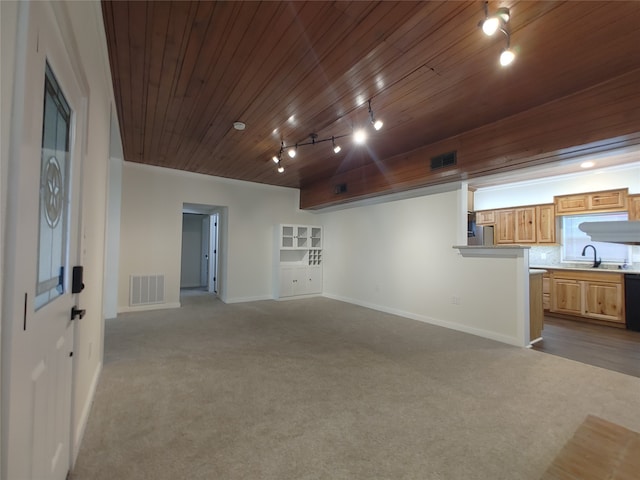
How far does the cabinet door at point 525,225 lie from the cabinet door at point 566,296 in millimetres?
957

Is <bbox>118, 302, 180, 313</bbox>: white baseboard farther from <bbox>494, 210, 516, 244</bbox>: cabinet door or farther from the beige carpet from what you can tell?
<bbox>494, 210, 516, 244</bbox>: cabinet door

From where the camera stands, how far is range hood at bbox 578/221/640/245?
2.28 feet

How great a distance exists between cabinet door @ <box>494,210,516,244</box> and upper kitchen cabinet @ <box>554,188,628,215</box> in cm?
78

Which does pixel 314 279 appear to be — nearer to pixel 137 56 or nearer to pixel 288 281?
pixel 288 281

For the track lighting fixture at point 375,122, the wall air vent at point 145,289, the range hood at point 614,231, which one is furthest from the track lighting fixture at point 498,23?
the wall air vent at point 145,289

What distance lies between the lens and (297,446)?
1.83 metres

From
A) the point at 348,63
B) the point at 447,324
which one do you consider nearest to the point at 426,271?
the point at 447,324

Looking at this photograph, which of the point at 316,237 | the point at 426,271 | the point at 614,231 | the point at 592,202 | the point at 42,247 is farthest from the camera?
the point at 316,237

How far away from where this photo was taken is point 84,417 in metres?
1.99

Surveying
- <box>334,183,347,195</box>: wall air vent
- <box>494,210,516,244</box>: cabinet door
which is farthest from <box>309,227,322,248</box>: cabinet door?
<box>494,210,516,244</box>: cabinet door

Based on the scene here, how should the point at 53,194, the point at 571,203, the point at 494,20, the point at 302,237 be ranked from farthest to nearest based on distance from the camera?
1. the point at 302,237
2. the point at 571,203
3. the point at 494,20
4. the point at 53,194

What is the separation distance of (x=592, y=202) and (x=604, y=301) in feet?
5.44

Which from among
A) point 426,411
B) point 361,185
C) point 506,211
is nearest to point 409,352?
point 426,411

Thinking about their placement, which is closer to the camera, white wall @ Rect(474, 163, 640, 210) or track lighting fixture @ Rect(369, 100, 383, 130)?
track lighting fixture @ Rect(369, 100, 383, 130)
